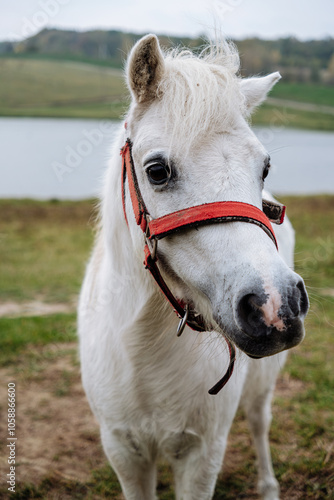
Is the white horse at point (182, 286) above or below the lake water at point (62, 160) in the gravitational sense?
above

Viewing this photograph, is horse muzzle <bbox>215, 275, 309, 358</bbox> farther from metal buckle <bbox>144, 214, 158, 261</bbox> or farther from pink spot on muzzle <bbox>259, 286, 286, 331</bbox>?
metal buckle <bbox>144, 214, 158, 261</bbox>

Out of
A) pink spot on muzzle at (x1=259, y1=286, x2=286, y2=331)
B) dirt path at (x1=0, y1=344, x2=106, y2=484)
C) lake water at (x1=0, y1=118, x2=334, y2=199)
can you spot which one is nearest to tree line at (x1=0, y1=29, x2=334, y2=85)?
lake water at (x1=0, y1=118, x2=334, y2=199)

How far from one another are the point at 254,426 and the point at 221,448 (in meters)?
1.25

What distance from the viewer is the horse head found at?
145 cm

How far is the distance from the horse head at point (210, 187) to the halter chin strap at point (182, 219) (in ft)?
0.09

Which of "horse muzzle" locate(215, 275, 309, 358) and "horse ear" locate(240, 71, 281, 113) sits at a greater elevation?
"horse ear" locate(240, 71, 281, 113)

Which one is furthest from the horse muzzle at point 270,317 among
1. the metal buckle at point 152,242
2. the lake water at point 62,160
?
the lake water at point 62,160

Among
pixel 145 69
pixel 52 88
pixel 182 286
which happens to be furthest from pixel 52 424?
pixel 52 88

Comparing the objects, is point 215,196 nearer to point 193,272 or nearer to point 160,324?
point 193,272

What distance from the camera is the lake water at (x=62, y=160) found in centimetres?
2222

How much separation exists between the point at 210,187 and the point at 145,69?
0.68m

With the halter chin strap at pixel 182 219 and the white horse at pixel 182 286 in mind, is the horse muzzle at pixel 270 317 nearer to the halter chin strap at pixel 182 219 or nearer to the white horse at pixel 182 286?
the white horse at pixel 182 286

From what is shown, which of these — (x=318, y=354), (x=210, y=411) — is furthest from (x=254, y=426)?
(x=318, y=354)

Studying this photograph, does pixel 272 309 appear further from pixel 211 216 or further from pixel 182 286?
pixel 182 286
